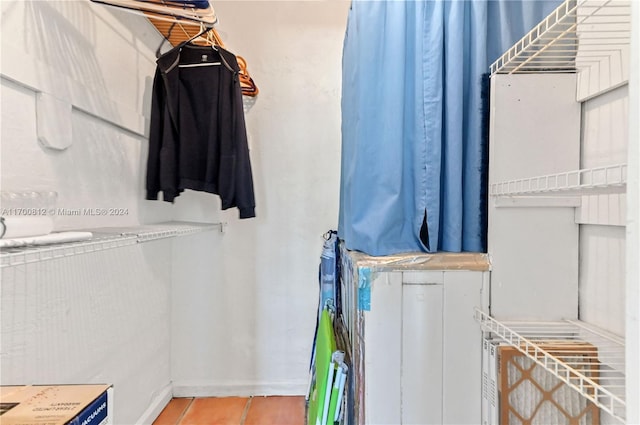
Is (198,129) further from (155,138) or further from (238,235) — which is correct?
(238,235)

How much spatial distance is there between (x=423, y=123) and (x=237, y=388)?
1.93 meters

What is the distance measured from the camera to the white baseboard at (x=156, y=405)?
1.77 meters

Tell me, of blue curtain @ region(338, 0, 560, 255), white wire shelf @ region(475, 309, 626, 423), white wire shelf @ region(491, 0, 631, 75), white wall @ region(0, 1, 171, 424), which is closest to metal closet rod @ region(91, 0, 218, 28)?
white wall @ region(0, 1, 171, 424)

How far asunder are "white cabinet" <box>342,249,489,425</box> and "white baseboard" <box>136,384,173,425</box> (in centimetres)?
141

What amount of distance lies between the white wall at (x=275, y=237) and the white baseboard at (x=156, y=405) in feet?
0.25

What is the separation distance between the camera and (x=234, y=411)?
1.94 m

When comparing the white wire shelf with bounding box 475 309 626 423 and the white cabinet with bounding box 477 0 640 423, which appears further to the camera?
the white cabinet with bounding box 477 0 640 423

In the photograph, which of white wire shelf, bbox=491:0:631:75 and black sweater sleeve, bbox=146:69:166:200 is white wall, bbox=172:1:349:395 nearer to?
black sweater sleeve, bbox=146:69:166:200

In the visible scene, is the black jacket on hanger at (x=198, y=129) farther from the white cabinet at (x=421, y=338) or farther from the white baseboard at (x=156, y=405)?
the white baseboard at (x=156, y=405)

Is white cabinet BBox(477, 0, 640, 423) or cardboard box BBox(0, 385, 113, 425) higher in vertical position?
white cabinet BBox(477, 0, 640, 423)

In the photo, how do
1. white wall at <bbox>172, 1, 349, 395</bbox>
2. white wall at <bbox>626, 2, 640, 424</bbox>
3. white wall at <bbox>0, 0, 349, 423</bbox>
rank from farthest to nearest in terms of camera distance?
1. white wall at <bbox>172, 1, 349, 395</bbox>
2. white wall at <bbox>0, 0, 349, 423</bbox>
3. white wall at <bbox>626, 2, 640, 424</bbox>

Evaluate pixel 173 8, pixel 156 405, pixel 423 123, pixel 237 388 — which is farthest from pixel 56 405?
pixel 237 388

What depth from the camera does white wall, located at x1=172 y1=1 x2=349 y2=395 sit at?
2.07 metres

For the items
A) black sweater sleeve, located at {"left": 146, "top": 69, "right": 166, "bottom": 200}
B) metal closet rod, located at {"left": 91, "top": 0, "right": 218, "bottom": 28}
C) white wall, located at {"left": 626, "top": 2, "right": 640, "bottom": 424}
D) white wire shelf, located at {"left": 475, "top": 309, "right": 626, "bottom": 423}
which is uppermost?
metal closet rod, located at {"left": 91, "top": 0, "right": 218, "bottom": 28}
